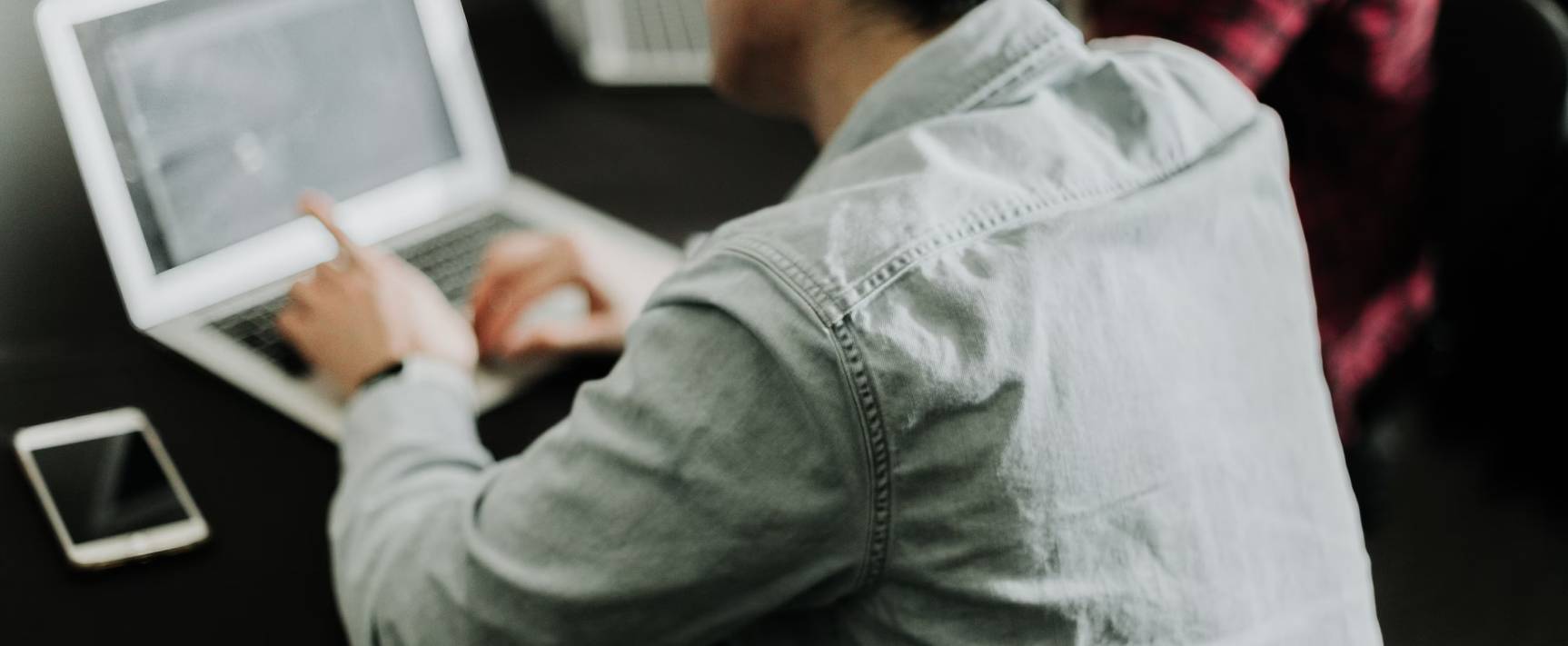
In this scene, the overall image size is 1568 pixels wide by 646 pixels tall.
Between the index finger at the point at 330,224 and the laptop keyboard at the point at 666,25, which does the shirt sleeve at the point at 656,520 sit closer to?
the index finger at the point at 330,224

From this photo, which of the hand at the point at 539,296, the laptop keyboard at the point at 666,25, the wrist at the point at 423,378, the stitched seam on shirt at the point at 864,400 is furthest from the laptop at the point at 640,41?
the stitched seam on shirt at the point at 864,400

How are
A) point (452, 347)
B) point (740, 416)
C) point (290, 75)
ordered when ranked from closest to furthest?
point (740, 416), point (452, 347), point (290, 75)

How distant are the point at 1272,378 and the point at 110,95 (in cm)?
86

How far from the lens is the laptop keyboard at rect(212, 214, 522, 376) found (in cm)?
98

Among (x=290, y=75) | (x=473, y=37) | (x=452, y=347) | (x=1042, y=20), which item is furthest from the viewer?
(x=473, y=37)

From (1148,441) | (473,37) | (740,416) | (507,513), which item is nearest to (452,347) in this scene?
(507,513)

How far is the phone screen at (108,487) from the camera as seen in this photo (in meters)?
0.80

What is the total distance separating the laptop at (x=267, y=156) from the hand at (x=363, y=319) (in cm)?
4

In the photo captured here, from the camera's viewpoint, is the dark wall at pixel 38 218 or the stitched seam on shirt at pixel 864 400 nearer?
the stitched seam on shirt at pixel 864 400

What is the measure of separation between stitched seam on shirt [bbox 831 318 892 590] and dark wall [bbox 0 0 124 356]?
2.50 feet

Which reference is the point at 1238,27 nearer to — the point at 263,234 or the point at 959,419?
the point at 959,419

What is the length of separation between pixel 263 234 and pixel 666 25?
61 cm

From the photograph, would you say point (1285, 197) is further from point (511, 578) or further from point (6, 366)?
point (6, 366)

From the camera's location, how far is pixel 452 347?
0.92m
